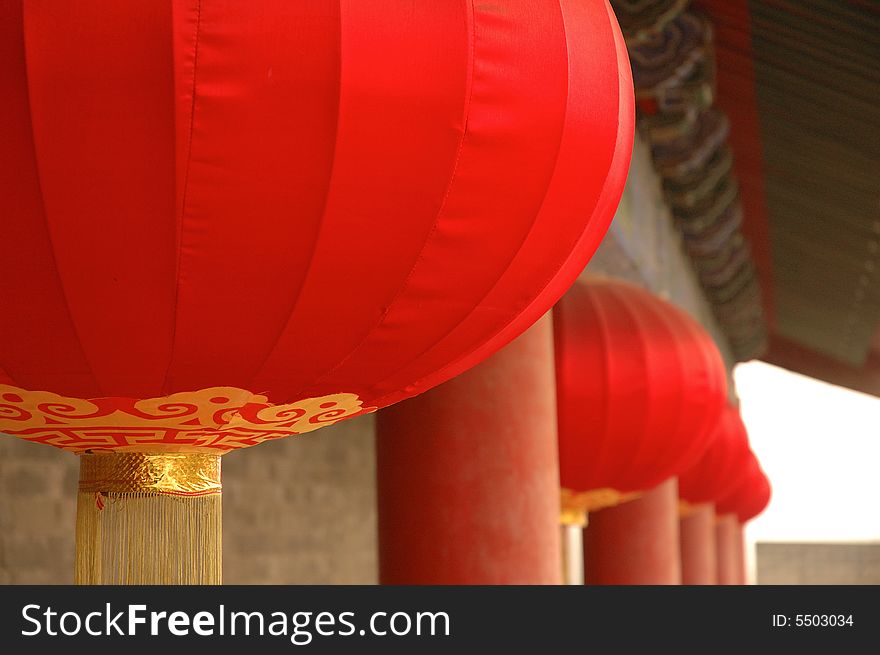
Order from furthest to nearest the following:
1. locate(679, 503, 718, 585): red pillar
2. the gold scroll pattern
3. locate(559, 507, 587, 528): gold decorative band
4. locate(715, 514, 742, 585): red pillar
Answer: locate(715, 514, 742, 585): red pillar
locate(679, 503, 718, 585): red pillar
locate(559, 507, 587, 528): gold decorative band
the gold scroll pattern

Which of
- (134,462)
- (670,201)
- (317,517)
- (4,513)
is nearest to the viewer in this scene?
(134,462)

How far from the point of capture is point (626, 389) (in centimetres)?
296

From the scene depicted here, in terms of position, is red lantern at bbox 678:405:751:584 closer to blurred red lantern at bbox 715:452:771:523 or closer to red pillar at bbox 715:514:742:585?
blurred red lantern at bbox 715:452:771:523

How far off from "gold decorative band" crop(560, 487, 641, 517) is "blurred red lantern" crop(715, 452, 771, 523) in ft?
11.3

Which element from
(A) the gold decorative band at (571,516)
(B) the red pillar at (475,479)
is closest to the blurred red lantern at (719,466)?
(A) the gold decorative band at (571,516)

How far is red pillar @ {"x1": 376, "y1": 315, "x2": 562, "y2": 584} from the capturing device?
2674 millimetres

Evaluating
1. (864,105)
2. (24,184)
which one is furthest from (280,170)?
(864,105)

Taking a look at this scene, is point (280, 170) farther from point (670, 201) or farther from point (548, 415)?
point (670, 201)

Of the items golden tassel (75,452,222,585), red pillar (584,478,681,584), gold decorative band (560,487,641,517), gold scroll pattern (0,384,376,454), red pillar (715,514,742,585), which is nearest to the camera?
gold scroll pattern (0,384,376,454)

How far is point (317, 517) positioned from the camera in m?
4.04

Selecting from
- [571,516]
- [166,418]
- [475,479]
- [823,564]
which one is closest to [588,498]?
[571,516]

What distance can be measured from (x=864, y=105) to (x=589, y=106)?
274 centimetres

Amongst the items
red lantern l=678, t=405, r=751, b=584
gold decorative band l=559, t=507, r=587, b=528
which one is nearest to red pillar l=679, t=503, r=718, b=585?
red lantern l=678, t=405, r=751, b=584

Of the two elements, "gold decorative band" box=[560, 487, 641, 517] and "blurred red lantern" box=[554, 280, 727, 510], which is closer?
"blurred red lantern" box=[554, 280, 727, 510]
